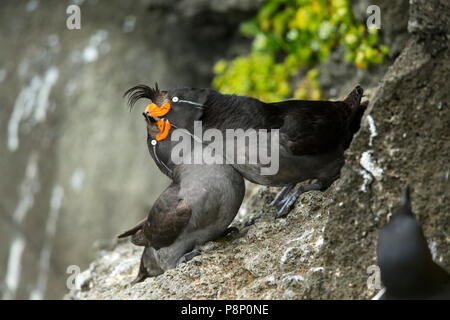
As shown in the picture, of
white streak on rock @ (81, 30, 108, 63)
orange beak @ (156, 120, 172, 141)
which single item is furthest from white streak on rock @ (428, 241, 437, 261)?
white streak on rock @ (81, 30, 108, 63)

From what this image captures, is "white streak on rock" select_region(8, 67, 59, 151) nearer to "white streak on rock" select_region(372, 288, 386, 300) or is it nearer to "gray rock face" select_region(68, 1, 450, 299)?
"gray rock face" select_region(68, 1, 450, 299)

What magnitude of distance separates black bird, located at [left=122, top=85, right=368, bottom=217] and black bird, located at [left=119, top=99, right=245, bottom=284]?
0.58 feet

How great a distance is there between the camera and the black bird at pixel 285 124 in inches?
157

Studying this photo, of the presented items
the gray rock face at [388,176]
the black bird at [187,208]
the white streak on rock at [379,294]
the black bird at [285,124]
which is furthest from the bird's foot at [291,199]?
the white streak on rock at [379,294]

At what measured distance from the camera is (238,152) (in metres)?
4.02

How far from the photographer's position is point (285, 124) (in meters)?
4.12

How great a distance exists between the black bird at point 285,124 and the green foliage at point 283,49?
3.04 metres

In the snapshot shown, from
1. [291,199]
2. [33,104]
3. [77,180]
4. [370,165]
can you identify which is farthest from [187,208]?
[33,104]

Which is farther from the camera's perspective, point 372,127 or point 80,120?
point 80,120

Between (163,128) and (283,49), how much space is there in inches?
176

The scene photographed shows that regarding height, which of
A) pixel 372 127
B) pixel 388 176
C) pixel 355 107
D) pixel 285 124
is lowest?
pixel 388 176

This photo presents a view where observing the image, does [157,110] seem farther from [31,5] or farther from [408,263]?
[31,5]

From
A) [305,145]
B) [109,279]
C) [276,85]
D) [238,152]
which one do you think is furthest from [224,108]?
[276,85]
